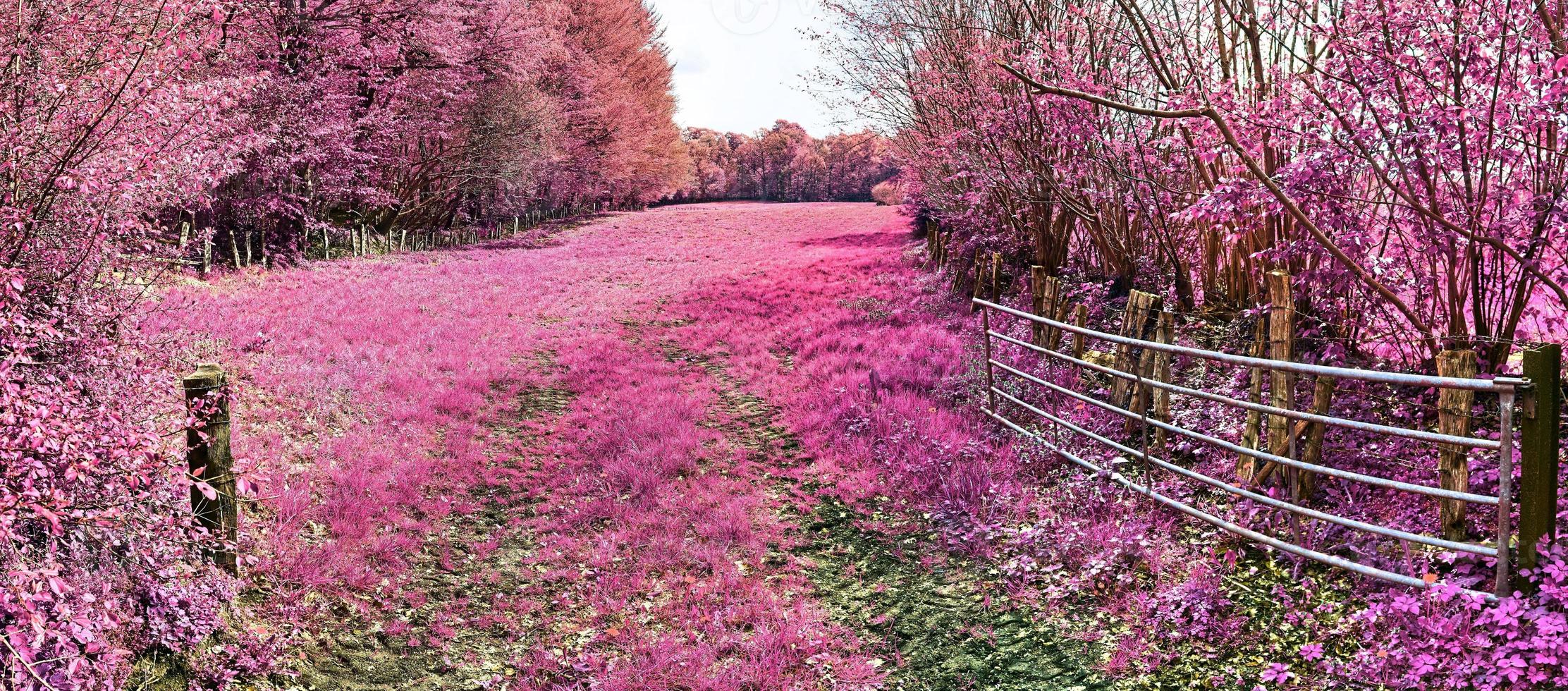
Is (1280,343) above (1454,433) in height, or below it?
above

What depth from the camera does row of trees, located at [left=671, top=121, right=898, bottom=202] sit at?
87.4 meters

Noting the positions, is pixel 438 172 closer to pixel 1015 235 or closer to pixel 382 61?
pixel 382 61

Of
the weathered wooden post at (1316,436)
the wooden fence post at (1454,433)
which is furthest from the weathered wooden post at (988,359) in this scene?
the wooden fence post at (1454,433)

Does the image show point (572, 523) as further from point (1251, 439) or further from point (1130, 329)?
point (1130, 329)

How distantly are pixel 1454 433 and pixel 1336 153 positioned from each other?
1846 millimetres

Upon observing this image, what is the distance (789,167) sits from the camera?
300 feet

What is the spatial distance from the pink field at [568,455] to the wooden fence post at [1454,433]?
3210 millimetres

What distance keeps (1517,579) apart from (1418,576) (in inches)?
18.0

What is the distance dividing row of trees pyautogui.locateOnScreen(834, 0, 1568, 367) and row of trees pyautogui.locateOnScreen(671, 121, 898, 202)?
Answer: 7647 centimetres

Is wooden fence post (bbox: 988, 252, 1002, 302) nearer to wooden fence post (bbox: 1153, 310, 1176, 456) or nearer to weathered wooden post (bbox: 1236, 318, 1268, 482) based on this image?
→ wooden fence post (bbox: 1153, 310, 1176, 456)

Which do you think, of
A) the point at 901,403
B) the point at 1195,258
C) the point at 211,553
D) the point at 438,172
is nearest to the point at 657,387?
the point at 901,403

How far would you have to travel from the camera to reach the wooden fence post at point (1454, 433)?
4037 mm

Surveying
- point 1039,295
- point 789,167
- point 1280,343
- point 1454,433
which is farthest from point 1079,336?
point 789,167

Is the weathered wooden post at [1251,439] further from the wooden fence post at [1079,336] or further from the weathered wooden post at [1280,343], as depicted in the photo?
the wooden fence post at [1079,336]
